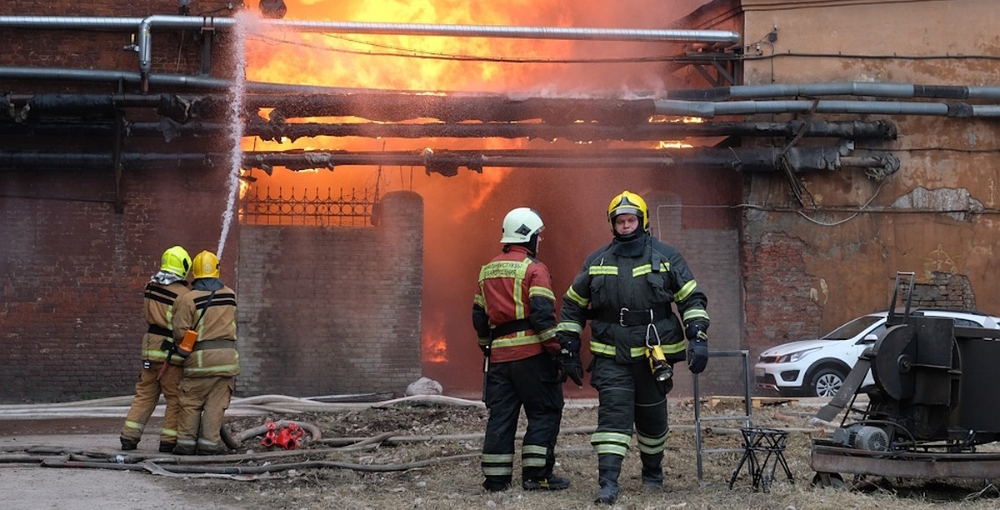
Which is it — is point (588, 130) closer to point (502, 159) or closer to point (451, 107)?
point (502, 159)

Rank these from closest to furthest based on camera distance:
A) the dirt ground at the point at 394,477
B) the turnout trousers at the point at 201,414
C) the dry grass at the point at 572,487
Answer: the dry grass at the point at 572,487 → the dirt ground at the point at 394,477 → the turnout trousers at the point at 201,414

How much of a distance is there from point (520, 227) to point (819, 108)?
9.55 m

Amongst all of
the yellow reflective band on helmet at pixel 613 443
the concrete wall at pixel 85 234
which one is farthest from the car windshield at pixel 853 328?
the yellow reflective band on helmet at pixel 613 443

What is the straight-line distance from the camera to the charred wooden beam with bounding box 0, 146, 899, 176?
15.3 metres

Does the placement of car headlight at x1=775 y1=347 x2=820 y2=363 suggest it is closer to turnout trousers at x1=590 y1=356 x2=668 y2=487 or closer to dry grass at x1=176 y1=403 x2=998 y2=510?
dry grass at x1=176 y1=403 x2=998 y2=510

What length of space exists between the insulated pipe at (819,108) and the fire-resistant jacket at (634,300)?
8635 mm

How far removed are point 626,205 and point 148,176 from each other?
10.4m

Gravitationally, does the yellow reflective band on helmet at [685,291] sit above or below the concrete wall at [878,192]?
below

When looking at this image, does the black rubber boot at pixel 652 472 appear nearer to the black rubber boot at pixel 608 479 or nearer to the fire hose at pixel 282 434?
the black rubber boot at pixel 608 479

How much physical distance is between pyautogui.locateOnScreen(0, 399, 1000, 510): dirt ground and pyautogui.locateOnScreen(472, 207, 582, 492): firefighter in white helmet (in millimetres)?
197

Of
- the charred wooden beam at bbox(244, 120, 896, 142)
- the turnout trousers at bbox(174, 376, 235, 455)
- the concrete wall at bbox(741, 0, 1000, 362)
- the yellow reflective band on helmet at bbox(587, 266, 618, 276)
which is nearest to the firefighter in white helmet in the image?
the yellow reflective band on helmet at bbox(587, 266, 618, 276)

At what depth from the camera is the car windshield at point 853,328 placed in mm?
14812

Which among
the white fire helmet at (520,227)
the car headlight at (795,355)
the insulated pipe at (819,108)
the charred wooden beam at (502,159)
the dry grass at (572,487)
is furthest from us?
the insulated pipe at (819,108)

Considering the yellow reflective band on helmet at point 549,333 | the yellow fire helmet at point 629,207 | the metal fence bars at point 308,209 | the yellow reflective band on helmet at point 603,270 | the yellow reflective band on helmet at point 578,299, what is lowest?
the yellow reflective band on helmet at point 549,333
